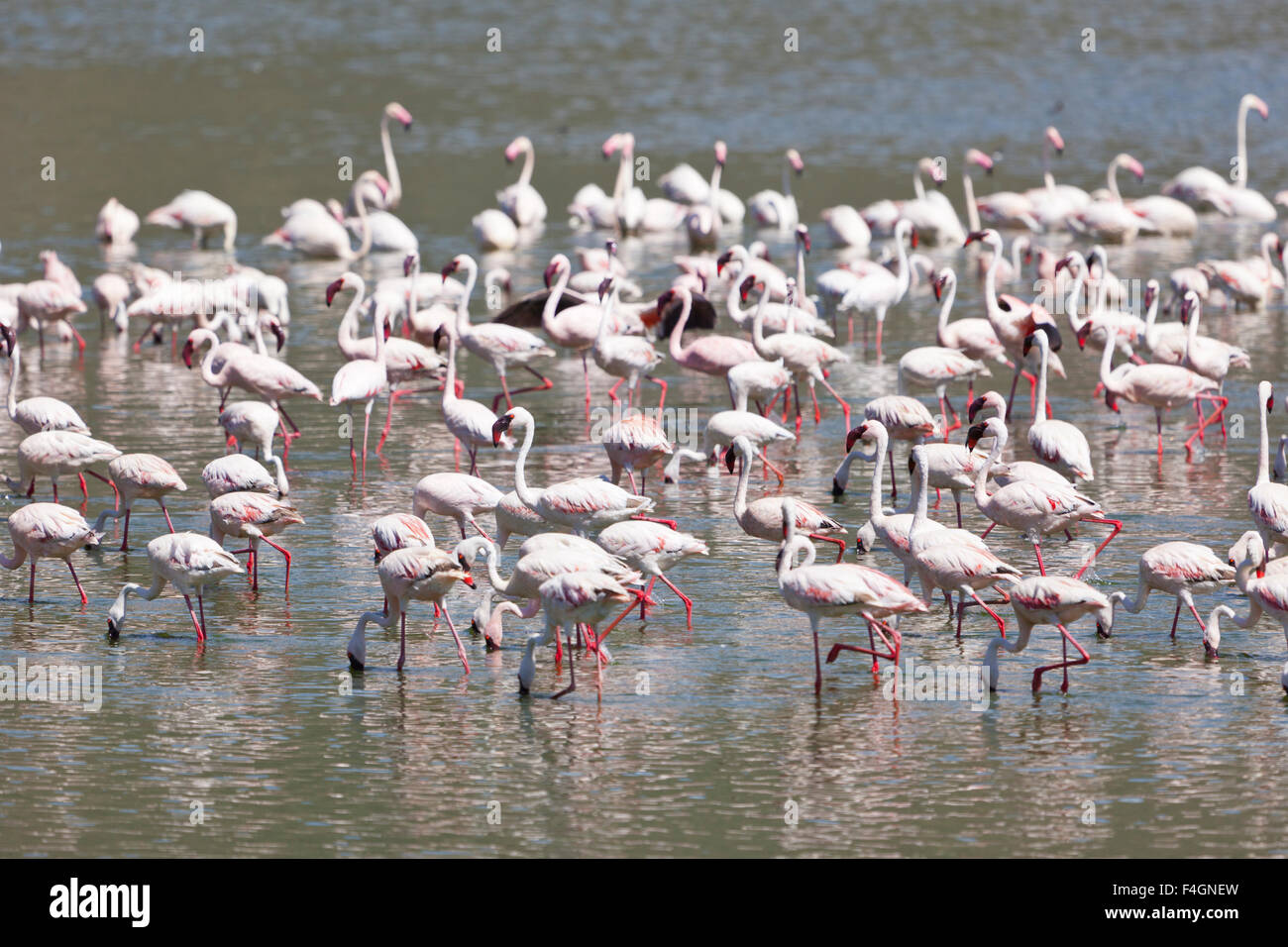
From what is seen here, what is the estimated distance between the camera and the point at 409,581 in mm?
9875

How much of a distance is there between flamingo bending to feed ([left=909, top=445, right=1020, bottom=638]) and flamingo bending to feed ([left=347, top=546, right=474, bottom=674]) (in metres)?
2.41

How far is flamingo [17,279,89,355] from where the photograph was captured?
778 inches

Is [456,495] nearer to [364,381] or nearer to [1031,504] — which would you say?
[1031,504]

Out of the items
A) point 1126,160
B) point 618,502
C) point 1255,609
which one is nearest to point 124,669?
point 618,502

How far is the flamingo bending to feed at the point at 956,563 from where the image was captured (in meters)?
10.0

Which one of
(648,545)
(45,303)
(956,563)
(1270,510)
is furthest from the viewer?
(45,303)

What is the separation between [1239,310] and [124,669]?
15994 millimetres

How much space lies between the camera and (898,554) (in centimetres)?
1065

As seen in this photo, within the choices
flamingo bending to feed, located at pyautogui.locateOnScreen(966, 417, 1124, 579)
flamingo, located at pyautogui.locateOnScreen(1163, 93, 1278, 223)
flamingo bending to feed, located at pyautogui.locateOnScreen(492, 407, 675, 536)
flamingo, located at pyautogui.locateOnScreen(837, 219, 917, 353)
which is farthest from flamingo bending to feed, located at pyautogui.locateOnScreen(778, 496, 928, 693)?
flamingo, located at pyautogui.locateOnScreen(1163, 93, 1278, 223)

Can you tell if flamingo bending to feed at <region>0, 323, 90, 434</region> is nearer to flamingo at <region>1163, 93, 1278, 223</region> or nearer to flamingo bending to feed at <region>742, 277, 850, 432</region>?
flamingo bending to feed at <region>742, 277, 850, 432</region>

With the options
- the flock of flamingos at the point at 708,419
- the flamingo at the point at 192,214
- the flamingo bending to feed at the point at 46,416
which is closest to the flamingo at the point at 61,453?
the flock of flamingos at the point at 708,419

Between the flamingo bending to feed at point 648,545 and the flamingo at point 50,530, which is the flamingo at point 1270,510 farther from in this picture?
the flamingo at point 50,530

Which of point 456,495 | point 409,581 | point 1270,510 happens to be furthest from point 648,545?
point 1270,510

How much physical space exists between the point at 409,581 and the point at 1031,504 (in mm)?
3767
